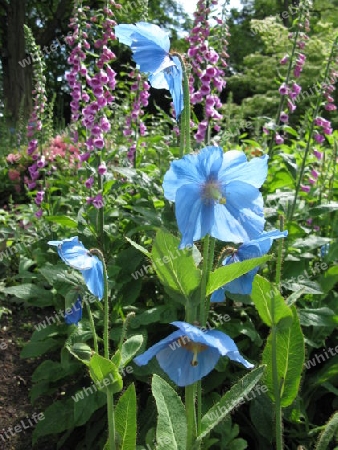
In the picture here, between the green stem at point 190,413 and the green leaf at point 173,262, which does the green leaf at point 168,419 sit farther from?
the green leaf at point 173,262

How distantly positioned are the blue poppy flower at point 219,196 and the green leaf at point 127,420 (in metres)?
0.57

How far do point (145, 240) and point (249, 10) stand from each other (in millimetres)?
19185

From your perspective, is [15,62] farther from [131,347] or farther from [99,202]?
[131,347]

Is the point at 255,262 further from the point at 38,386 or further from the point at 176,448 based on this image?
the point at 38,386

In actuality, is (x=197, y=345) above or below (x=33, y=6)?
below

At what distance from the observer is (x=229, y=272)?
1.14 meters

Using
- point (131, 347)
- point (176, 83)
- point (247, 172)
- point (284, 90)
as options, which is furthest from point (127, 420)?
point (284, 90)

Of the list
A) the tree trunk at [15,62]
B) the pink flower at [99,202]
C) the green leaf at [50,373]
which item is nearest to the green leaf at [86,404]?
the green leaf at [50,373]

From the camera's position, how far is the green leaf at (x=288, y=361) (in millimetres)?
1605

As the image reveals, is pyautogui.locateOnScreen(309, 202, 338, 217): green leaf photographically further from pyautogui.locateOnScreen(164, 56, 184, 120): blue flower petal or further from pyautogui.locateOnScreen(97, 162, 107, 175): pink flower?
pyautogui.locateOnScreen(164, 56, 184, 120): blue flower petal

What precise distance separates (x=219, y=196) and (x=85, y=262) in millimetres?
406

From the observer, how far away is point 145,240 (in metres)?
2.86

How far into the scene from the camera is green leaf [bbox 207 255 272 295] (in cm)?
110

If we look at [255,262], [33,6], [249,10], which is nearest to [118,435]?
[255,262]
